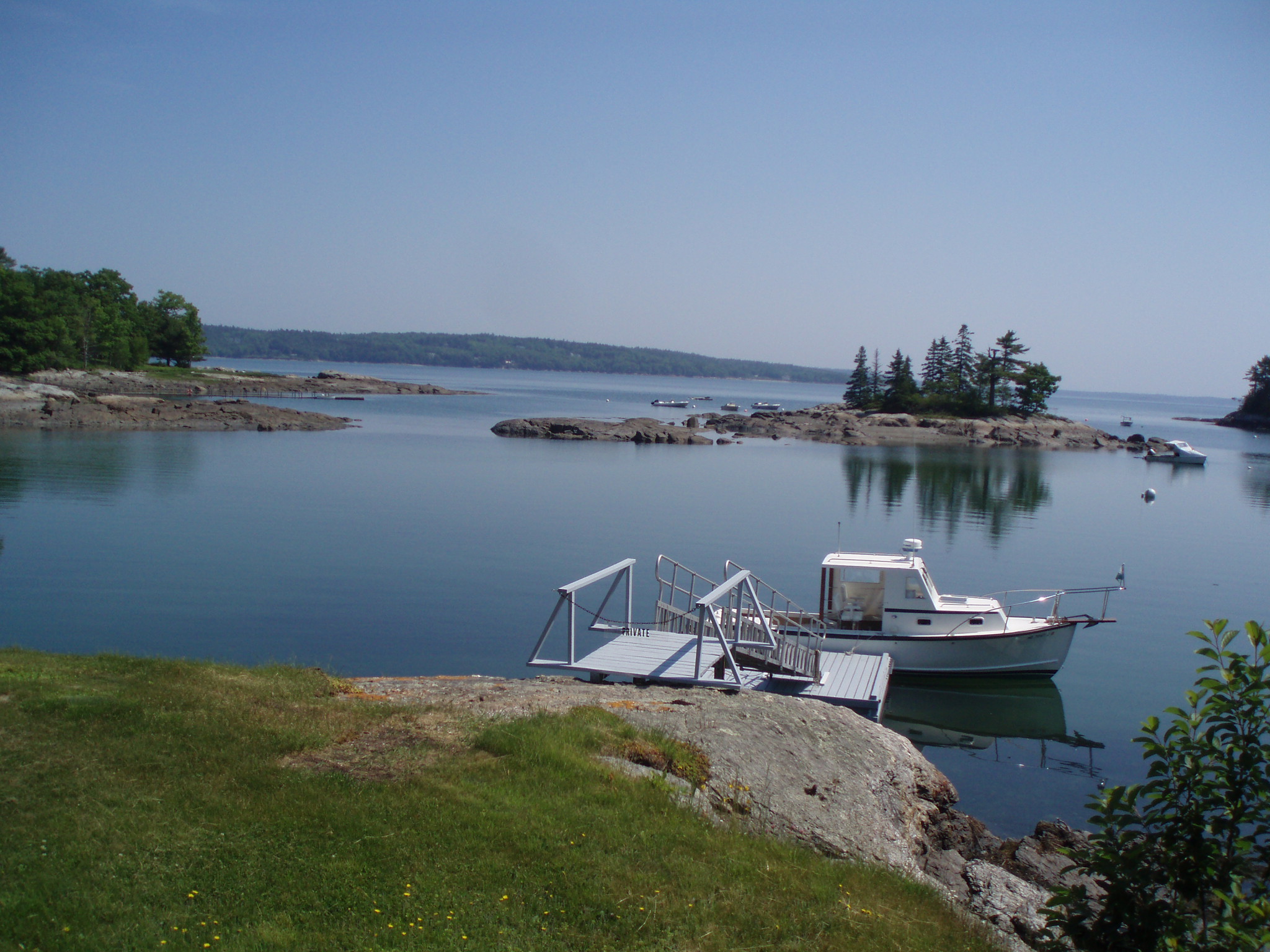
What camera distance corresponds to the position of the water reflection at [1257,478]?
59.2 meters

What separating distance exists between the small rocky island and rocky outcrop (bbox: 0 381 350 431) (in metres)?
19.8

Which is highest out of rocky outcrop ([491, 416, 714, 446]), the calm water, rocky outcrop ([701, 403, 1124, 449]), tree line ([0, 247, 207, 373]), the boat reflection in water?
tree line ([0, 247, 207, 373])

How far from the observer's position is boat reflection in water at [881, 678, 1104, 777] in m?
18.0

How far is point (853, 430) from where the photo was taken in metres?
95.9

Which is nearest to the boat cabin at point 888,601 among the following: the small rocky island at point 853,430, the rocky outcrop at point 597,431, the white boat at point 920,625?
the white boat at point 920,625

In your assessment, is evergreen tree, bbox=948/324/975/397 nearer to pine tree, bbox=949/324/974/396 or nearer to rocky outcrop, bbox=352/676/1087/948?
pine tree, bbox=949/324/974/396

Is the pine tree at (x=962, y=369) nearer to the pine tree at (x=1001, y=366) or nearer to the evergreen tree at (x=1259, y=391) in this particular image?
the pine tree at (x=1001, y=366)

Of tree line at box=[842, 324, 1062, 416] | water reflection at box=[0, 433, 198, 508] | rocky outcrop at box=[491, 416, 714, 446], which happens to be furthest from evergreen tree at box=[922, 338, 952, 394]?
water reflection at box=[0, 433, 198, 508]

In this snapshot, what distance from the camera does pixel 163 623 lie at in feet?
73.2

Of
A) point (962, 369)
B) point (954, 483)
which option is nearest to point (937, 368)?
point (962, 369)

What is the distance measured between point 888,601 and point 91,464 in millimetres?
45977

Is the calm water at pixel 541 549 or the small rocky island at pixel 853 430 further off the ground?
the small rocky island at pixel 853 430

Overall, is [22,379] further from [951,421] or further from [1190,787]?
[1190,787]

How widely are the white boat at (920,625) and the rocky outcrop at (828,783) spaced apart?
8125 millimetres
